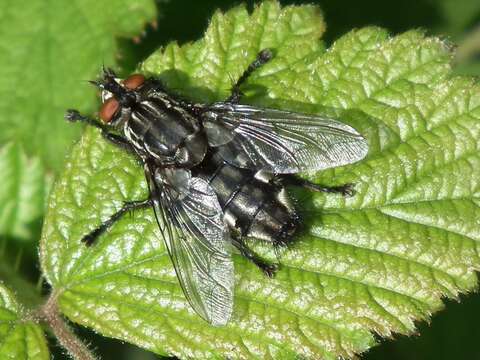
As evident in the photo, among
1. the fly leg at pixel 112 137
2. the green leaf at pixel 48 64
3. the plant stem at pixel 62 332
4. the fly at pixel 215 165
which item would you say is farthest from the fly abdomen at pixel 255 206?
the green leaf at pixel 48 64

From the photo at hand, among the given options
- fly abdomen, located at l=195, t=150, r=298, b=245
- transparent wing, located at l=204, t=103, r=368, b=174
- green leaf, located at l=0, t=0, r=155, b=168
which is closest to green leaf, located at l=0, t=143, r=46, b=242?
green leaf, located at l=0, t=0, r=155, b=168

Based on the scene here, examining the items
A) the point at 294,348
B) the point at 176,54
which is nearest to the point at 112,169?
the point at 176,54

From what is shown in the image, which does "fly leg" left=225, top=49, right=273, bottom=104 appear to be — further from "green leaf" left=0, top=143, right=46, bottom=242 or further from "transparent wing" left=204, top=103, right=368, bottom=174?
"green leaf" left=0, top=143, right=46, bottom=242

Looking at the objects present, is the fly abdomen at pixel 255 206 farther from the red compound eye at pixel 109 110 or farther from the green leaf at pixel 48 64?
the green leaf at pixel 48 64

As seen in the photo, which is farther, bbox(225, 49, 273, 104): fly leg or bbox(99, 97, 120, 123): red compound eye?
bbox(99, 97, 120, 123): red compound eye

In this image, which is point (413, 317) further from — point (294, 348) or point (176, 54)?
point (176, 54)

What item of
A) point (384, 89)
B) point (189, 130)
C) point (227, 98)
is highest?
point (384, 89)
